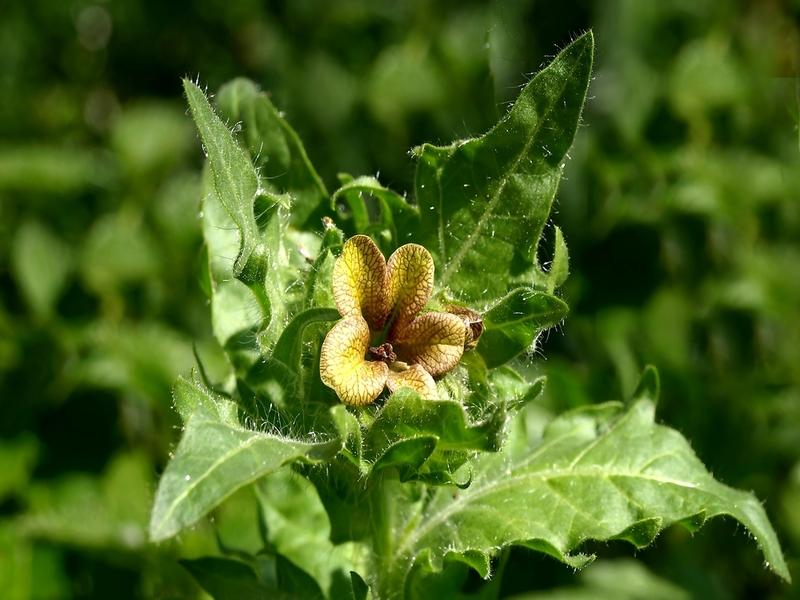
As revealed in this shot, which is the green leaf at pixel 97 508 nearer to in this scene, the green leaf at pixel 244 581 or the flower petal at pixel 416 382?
the green leaf at pixel 244 581

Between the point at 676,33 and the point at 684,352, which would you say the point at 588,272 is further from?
the point at 676,33

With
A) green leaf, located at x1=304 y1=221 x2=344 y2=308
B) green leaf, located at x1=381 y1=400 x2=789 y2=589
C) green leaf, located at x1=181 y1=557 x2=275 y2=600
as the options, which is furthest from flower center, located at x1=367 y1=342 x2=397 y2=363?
green leaf, located at x1=181 y1=557 x2=275 y2=600

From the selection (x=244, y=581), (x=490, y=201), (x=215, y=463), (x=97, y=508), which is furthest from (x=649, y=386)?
(x=97, y=508)

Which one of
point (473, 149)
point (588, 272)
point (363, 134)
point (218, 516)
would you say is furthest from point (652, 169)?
point (473, 149)

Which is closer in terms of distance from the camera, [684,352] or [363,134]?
[684,352]

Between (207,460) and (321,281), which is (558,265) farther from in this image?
(207,460)

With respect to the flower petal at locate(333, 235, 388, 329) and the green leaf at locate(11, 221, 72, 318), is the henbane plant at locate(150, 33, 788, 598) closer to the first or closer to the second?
the flower petal at locate(333, 235, 388, 329)
